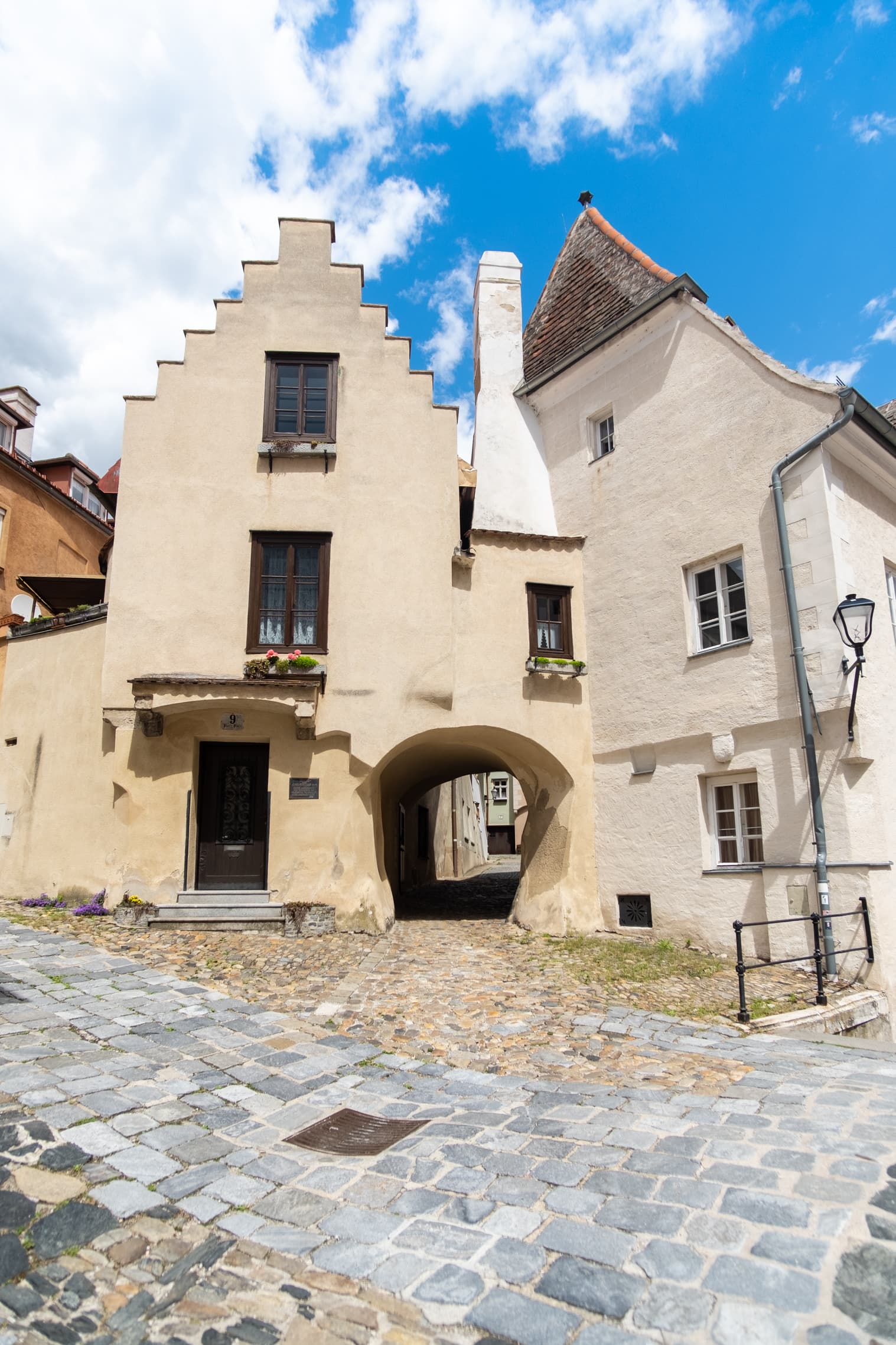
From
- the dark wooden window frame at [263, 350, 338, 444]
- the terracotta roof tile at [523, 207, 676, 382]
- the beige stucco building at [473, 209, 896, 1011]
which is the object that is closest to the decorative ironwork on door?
the dark wooden window frame at [263, 350, 338, 444]

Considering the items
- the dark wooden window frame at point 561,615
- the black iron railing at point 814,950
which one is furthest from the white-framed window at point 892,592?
the dark wooden window frame at point 561,615

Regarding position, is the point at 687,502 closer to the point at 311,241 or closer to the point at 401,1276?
the point at 311,241

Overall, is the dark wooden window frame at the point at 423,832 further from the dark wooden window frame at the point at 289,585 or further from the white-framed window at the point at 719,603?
the white-framed window at the point at 719,603

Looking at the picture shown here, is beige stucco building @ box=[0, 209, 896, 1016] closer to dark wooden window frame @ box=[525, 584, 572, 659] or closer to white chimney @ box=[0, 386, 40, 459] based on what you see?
dark wooden window frame @ box=[525, 584, 572, 659]

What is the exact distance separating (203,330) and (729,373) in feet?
27.5

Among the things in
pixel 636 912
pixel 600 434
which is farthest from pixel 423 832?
pixel 600 434

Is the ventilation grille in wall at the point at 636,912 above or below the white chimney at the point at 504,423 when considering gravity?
below

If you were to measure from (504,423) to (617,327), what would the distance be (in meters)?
2.68

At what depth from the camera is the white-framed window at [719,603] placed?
11.8 metres

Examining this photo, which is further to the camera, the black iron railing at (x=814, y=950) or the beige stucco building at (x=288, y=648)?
the beige stucco building at (x=288, y=648)

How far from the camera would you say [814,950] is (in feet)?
32.8

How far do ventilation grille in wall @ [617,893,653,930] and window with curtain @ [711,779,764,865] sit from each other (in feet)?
4.48

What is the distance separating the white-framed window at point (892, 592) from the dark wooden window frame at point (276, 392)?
28.5ft

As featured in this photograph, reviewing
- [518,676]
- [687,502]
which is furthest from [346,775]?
[687,502]
